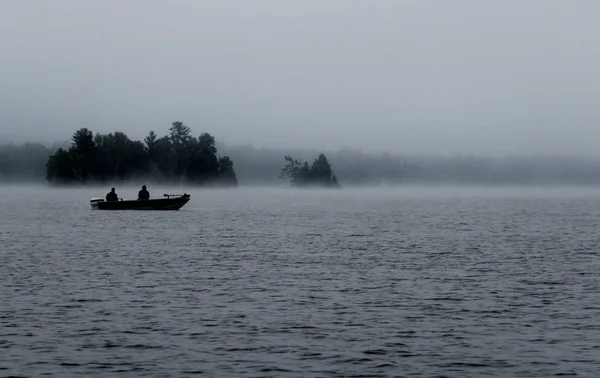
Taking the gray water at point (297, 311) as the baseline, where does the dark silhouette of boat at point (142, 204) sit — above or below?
above

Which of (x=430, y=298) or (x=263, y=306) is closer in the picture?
(x=263, y=306)

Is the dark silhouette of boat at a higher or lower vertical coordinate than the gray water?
higher

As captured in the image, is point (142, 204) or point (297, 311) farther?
point (142, 204)

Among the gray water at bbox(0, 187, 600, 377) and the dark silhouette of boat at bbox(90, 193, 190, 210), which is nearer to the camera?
the gray water at bbox(0, 187, 600, 377)

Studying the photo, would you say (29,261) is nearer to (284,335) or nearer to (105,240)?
(105,240)

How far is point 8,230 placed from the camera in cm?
8100

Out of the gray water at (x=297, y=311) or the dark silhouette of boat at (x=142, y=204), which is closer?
the gray water at (x=297, y=311)

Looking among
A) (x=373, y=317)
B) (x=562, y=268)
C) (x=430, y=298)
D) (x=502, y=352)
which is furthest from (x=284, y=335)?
(x=562, y=268)

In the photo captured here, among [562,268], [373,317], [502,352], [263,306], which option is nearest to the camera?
[502,352]

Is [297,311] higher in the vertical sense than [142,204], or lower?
lower

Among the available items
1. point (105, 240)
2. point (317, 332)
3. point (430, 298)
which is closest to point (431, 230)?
point (105, 240)

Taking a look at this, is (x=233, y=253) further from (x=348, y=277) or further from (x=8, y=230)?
(x=8, y=230)

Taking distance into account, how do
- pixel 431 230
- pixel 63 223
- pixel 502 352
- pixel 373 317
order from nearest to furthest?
pixel 502 352, pixel 373 317, pixel 431 230, pixel 63 223

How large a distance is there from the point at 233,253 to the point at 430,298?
2354 centimetres
